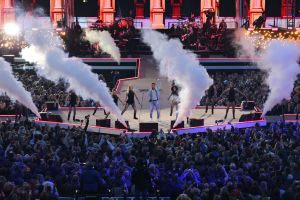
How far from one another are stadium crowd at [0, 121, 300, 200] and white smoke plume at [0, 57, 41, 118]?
8.04 m

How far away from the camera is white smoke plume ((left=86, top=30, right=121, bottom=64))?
47688 mm

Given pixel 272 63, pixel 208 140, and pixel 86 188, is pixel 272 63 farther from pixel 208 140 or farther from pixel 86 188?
pixel 86 188

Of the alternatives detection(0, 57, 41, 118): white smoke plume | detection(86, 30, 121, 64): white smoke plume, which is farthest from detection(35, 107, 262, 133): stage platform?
detection(86, 30, 121, 64): white smoke plume

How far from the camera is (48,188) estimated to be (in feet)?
58.3

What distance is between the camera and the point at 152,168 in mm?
20359

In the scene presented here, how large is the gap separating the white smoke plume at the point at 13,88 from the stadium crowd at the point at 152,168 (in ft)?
26.4

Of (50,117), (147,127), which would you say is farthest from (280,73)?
(50,117)

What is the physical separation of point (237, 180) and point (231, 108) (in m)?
17.9

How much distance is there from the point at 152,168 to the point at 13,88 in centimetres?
1366

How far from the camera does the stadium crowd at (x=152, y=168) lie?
1823 centimetres

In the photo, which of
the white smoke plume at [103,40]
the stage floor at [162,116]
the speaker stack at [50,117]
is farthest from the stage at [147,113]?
the white smoke plume at [103,40]

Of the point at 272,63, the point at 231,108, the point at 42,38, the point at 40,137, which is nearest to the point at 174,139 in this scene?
the point at 40,137

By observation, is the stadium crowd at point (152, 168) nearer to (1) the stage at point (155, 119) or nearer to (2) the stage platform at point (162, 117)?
(2) the stage platform at point (162, 117)

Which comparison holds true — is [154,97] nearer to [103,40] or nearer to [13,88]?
[13,88]
